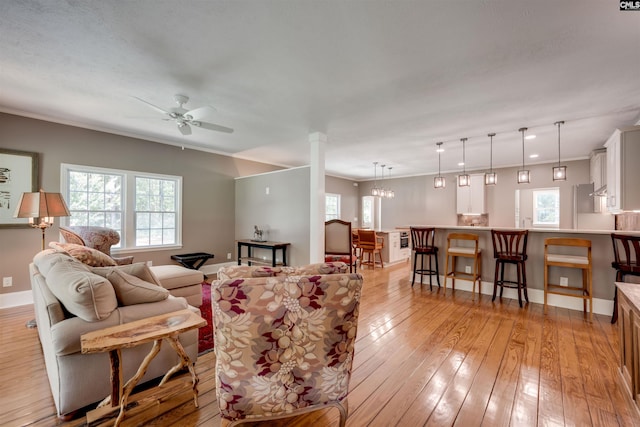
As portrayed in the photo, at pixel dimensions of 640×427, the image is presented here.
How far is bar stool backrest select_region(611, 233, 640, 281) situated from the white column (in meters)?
3.66

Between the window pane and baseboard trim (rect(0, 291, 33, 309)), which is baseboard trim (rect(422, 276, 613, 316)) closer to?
the window pane

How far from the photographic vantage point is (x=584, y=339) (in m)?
2.75

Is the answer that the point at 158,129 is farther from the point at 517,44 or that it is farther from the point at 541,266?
the point at 541,266

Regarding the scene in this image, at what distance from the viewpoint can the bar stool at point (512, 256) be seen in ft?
12.5

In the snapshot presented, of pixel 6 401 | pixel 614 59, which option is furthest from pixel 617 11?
pixel 6 401

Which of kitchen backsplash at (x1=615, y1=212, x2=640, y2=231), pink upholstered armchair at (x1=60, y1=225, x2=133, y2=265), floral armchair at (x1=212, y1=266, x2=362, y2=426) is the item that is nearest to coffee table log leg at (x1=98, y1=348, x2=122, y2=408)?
floral armchair at (x1=212, y1=266, x2=362, y2=426)

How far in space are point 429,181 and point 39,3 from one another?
27.8ft

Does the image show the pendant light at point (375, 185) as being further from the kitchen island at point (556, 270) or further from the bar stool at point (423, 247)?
the kitchen island at point (556, 270)

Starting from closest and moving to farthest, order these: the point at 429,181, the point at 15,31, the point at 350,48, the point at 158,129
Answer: the point at 15,31 < the point at 350,48 < the point at 158,129 < the point at 429,181

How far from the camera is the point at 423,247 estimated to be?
478 cm

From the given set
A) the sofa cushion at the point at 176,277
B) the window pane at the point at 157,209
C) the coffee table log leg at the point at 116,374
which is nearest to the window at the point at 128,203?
the window pane at the point at 157,209

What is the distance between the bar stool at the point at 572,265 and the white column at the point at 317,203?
3088 millimetres

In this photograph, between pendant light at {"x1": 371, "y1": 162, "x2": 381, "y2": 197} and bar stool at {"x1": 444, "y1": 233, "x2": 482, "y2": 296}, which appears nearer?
bar stool at {"x1": 444, "y1": 233, "x2": 482, "y2": 296}

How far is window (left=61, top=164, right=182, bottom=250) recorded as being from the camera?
4.29 meters
